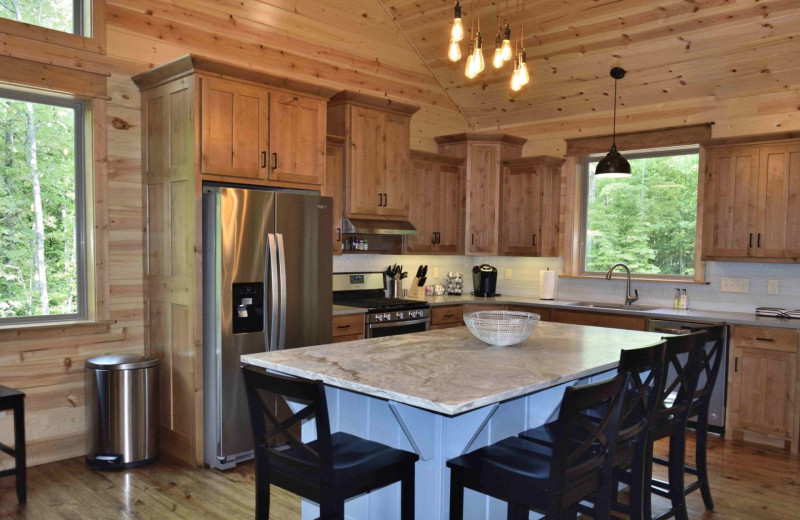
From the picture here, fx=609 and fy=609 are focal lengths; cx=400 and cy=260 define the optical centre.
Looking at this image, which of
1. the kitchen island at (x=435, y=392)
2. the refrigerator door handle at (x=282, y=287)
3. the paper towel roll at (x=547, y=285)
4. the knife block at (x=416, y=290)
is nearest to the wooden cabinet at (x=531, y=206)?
the paper towel roll at (x=547, y=285)

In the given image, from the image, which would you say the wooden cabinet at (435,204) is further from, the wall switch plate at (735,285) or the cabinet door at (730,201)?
the wall switch plate at (735,285)

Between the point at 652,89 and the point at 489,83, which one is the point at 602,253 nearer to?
the point at 652,89

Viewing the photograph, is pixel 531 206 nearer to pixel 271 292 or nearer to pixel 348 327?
pixel 348 327

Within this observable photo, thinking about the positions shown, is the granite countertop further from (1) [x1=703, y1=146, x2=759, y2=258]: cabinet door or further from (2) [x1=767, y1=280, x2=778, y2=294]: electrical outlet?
(2) [x1=767, y1=280, x2=778, y2=294]: electrical outlet

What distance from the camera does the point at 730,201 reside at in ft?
15.5

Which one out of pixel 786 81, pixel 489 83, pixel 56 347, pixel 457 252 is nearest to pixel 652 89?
pixel 786 81

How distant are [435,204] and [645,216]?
1.94m

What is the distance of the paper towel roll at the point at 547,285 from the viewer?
587 centimetres

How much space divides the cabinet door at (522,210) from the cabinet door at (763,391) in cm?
210

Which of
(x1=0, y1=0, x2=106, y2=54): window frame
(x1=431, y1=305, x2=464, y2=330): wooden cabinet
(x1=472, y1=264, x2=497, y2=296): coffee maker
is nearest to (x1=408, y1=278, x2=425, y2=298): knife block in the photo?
(x1=431, y1=305, x2=464, y2=330): wooden cabinet

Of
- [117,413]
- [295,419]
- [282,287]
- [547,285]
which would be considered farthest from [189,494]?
[547,285]

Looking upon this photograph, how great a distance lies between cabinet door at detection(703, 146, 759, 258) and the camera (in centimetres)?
463

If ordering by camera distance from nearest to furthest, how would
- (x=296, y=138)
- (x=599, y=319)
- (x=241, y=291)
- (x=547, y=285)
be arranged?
(x=241, y=291) < (x=296, y=138) < (x=599, y=319) < (x=547, y=285)

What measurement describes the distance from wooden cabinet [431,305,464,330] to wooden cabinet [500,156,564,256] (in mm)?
971
